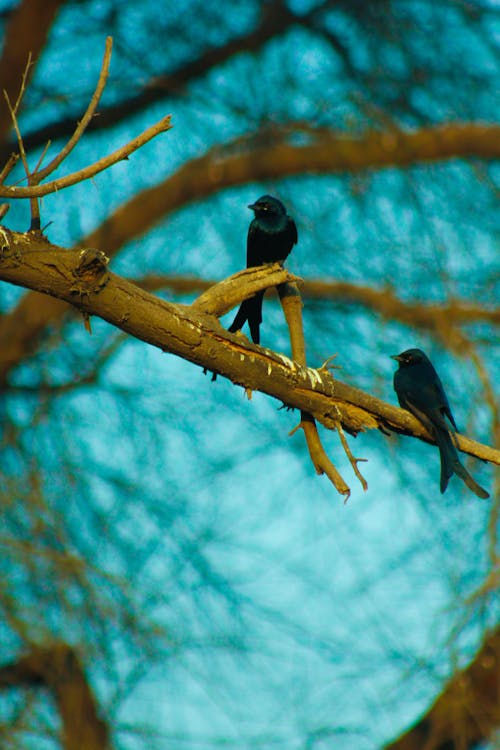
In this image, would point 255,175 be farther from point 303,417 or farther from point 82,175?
point 82,175

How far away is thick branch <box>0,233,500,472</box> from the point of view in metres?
2.27

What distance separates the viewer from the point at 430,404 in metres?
3.58

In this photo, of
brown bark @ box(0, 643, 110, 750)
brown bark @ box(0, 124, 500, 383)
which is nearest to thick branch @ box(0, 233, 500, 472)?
brown bark @ box(0, 643, 110, 750)

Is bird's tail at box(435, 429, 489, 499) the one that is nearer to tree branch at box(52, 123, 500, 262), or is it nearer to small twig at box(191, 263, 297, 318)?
small twig at box(191, 263, 297, 318)

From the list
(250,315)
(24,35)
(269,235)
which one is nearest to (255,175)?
(24,35)

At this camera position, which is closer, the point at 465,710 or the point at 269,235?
the point at 269,235

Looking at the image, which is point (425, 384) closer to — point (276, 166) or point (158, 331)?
point (158, 331)

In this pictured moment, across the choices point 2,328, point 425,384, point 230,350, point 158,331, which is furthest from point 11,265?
point 2,328

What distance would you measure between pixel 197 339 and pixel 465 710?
3.68m

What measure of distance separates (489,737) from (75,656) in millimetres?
2126

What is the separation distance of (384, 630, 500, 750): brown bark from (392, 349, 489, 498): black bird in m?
1.63

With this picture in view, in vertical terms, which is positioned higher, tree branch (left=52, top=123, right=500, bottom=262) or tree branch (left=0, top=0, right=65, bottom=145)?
tree branch (left=0, top=0, right=65, bottom=145)

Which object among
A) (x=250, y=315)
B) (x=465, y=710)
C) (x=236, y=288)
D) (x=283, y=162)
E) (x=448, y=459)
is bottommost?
(x=465, y=710)

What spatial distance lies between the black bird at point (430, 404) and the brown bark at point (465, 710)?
163 cm
